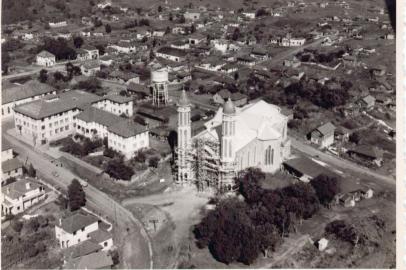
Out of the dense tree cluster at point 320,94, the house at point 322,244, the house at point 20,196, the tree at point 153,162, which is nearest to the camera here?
the house at point 322,244

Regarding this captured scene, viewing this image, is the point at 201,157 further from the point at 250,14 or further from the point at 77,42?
the point at 250,14

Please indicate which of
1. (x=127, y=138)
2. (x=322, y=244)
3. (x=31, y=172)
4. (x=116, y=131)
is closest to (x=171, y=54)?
(x=116, y=131)

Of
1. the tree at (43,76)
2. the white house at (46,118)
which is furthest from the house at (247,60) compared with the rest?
the white house at (46,118)

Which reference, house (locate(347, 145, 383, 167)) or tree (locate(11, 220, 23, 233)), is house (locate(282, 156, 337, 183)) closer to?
house (locate(347, 145, 383, 167))

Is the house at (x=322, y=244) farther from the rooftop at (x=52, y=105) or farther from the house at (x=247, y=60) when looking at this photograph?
the house at (x=247, y=60)

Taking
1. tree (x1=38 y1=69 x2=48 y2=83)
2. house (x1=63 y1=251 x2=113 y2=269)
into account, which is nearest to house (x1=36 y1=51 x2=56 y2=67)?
tree (x1=38 y1=69 x2=48 y2=83)

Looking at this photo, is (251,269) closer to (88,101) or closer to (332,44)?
(88,101)

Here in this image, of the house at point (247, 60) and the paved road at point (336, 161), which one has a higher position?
the house at point (247, 60)

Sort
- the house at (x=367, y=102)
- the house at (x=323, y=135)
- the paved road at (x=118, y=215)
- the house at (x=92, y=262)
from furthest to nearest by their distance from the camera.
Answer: the house at (x=367, y=102) → the house at (x=323, y=135) → the paved road at (x=118, y=215) → the house at (x=92, y=262)
